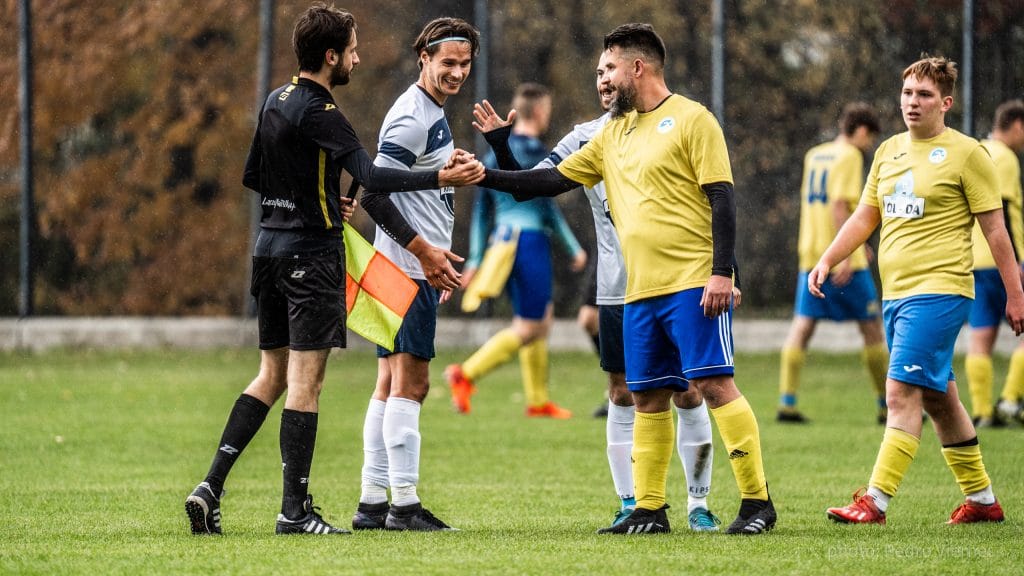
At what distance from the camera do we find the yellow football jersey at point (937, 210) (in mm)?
6930

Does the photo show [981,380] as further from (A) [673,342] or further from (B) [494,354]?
(A) [673,342]

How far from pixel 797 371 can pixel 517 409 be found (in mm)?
2382

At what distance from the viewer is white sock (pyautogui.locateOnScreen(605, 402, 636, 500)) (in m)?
7.05

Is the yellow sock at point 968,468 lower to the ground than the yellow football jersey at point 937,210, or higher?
lower

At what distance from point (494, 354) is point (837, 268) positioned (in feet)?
8.98

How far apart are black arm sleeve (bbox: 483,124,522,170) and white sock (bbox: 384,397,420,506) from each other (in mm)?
1163

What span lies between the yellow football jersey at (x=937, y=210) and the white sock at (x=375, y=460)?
2428 mm

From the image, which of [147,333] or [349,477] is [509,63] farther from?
[349,477]

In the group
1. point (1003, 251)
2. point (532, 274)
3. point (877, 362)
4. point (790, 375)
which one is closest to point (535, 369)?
point (532, 274)

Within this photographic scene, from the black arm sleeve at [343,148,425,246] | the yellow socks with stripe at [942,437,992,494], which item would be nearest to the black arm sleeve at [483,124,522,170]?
the black arm sleeve at [343,148,425,246]

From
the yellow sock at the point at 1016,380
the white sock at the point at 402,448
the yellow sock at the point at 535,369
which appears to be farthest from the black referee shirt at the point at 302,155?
the yellow sock at the point at 1016,380

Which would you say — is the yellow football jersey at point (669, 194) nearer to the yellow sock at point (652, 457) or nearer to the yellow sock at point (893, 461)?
the yellow sock at point (652, 457)

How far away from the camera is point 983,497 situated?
7.03m

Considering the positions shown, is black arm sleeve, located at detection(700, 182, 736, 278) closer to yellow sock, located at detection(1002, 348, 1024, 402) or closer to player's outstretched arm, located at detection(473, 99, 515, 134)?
player's outstretched arm, located at detection(473, 99, 515, 134)
